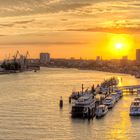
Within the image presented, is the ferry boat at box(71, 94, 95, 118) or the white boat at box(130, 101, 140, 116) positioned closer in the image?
the ferry boat at box(71, 94, 95, 118)

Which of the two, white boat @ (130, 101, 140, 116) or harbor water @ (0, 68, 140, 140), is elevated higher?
white boat @ (130, 101, 140, 116)

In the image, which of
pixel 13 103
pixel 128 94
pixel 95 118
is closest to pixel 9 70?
pixel 128 94

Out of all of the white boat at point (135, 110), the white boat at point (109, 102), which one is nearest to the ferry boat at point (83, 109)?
the white boat at point (135, 110)

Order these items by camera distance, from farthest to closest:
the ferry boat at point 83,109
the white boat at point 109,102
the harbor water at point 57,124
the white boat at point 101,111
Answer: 1. the white boat at point 109,102
2. the white boat at point 101,111
3. the ferry boat at point 83,109
4. the harbor water at point 57,124

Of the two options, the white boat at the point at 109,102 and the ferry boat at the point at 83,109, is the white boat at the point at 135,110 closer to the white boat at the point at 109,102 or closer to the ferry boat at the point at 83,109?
the ferry boat at the point at 83,109

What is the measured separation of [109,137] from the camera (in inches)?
494

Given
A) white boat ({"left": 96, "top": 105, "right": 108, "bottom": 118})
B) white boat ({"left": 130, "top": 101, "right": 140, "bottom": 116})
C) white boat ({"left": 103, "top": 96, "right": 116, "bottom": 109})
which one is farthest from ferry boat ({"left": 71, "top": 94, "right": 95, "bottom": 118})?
white boat ({"left": 103, "top": 96, "right": 116, "bottom": 109})

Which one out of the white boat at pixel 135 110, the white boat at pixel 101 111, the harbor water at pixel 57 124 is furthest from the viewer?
the white boat at pixel 135 110

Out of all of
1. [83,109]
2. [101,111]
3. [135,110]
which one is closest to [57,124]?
[83,109]

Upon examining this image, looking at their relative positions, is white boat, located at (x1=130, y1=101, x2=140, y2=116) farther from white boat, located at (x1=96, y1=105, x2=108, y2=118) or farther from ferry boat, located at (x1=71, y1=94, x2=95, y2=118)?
ferry boat, located at (x1=71, y1=94, x2=95, y2=118)

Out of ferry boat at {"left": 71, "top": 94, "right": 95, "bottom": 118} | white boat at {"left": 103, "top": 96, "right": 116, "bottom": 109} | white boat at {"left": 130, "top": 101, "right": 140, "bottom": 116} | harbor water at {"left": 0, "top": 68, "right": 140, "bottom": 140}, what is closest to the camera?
harbor water at {"left": 0, "top": 68, "right": 140, "bottom": 140}

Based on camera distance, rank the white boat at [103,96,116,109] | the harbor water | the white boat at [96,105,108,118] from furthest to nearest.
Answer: the white boat at [103,96,116,109], the white boat at [96,105,108,118], the harbor water

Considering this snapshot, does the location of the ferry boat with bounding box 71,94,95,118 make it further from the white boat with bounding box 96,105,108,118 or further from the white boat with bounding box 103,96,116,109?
the white boat with bounding box 103,96,116,109

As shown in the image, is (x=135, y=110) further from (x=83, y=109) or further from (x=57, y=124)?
(x=57, y=124)
